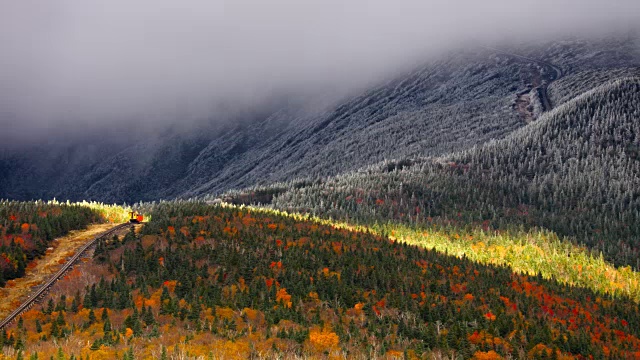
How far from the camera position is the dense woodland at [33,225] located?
20516mm

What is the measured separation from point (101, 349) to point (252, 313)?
5.27 metres

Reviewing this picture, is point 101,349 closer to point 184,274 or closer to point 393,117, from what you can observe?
point 184,274

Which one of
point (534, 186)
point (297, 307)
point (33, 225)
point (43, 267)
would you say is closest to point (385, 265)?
point (297, 307)

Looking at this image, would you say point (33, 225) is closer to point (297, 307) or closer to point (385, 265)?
point (297, 307)

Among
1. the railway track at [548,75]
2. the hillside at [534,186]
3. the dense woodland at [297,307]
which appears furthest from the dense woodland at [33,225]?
the railway track at [548,75]

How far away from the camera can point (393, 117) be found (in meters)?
132

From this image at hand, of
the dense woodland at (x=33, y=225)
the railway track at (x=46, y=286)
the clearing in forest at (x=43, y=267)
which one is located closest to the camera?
the railway track at (x=46, y=286)

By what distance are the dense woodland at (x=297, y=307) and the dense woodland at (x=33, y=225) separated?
251cm

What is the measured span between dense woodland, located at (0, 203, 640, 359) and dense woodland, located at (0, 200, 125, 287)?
8.22 feet

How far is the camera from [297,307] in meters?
18.8

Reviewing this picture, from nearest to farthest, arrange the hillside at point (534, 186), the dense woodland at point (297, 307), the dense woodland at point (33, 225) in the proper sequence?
the dense woodland at point (297, 307) < the dense woodland at point (33, 225) < the hillside at point (534, 186)

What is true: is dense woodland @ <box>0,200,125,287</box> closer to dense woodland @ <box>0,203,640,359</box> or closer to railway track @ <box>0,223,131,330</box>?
railway track @ <box>0,223,131,330</box>

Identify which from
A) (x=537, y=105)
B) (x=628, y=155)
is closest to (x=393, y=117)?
(x=537, y=105)

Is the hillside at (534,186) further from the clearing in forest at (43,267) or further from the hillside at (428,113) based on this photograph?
the clearing in forest at (43,267)
